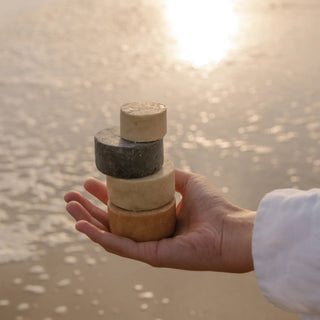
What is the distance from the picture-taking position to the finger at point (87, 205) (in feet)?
4.50

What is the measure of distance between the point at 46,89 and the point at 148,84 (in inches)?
21.2

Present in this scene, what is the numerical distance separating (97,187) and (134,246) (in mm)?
278

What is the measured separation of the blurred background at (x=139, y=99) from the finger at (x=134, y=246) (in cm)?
32

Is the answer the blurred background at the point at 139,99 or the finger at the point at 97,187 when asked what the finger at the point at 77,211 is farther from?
the blurred background at the point at 139,99

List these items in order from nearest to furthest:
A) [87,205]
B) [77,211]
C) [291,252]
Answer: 1. [291,252]
2. [77,211]
3. [87,205]

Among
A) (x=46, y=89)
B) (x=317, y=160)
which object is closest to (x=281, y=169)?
(x=317, y=160)

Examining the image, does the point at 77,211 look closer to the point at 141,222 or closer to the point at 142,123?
the point at 141,222

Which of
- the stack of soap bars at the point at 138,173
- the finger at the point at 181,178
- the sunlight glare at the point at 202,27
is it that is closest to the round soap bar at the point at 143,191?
the stack of soap bars at the point at 138,173

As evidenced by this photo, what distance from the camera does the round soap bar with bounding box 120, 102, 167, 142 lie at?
120cm

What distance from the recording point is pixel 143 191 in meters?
1.24

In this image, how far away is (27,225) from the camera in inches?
70.6

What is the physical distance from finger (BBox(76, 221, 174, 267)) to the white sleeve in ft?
0.80

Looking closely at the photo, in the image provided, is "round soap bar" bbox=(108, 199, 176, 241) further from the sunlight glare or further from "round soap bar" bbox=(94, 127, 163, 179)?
the sunlight glare

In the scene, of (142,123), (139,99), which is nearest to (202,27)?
(139,99)
